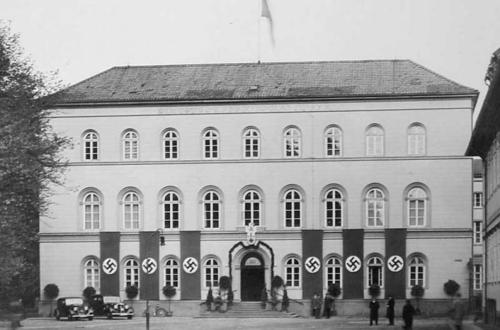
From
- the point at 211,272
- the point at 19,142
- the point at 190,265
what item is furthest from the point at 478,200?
the point at 19,142

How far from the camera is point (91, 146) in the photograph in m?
63.1

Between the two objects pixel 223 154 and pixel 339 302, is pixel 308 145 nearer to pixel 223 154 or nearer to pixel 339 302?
pixel 223 154

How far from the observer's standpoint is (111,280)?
6191 centimetres

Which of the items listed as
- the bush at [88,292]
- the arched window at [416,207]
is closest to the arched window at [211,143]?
the bush at [88,292]

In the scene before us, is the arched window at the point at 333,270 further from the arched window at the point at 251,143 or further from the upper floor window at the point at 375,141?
the arched window at the point at 251,143

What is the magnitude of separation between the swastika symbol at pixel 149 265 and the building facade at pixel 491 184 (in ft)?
68.3

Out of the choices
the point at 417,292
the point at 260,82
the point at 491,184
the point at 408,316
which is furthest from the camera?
the point at 260,82

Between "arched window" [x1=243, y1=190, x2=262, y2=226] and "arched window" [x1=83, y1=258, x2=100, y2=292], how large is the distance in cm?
895

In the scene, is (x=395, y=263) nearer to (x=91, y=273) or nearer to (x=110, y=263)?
(x=110, y=263)

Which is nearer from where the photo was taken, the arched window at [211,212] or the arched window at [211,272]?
the arched window at [211,272]

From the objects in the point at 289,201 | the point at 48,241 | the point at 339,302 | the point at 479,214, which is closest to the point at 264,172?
the point at 289,201

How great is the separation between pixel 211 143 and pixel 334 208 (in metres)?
7.85

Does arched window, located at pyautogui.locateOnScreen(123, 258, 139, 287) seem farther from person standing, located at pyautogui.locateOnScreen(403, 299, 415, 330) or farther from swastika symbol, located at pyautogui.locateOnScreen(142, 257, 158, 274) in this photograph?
person standing, located at pyautogui.locateOnScreen(403, 299, 415, 330)

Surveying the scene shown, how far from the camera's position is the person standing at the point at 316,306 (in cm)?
5824
